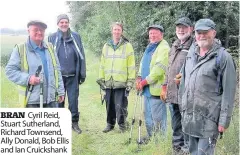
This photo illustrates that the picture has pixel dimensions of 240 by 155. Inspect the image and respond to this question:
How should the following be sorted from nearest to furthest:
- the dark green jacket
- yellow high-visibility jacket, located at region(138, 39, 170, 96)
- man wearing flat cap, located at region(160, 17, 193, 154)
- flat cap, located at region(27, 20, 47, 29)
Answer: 1. the dark green jacket
2. flat cap, located at region(27, 20, 47, 29)
3. man wearing flat cap, located at region(160, 17, 193, 154)
4. yellow high-visibility jacket, located at region(138, 39, 170, 96)

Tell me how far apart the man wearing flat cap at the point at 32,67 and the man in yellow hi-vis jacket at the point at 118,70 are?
1.33 m

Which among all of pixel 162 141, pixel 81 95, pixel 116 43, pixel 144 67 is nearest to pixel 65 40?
pixel 116 43

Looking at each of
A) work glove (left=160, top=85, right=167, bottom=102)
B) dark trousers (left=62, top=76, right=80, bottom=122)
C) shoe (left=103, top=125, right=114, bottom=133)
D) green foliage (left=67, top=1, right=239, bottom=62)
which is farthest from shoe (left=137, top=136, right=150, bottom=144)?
green foliage (left=67, top=1, right=239, bottom=62)

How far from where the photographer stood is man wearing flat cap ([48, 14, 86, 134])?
190 inches

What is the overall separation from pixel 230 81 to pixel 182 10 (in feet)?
16.0

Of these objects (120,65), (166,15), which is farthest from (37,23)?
(166,15)

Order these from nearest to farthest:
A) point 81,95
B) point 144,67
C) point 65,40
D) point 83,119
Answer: point 144,67 < point 65,40 < point 83,119 < point 81,95

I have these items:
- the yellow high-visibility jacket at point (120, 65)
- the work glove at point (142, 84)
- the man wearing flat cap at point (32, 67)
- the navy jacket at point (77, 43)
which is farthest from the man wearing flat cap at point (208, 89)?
the navy jacket at point (77, 43)

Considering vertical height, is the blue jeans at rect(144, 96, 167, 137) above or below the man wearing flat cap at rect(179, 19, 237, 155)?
below

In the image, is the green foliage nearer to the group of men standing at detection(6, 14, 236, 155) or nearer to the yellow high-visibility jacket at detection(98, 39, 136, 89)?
the yellow high-visibility jacket at detection(98, 39, 136, 89)

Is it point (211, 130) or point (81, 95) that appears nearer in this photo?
point (211, 130)

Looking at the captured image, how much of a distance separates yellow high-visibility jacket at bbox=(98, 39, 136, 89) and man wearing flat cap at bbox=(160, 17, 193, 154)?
0.98 meters

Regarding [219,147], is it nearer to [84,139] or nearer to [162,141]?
[162,141]

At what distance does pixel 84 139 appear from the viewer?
15.1 feet
